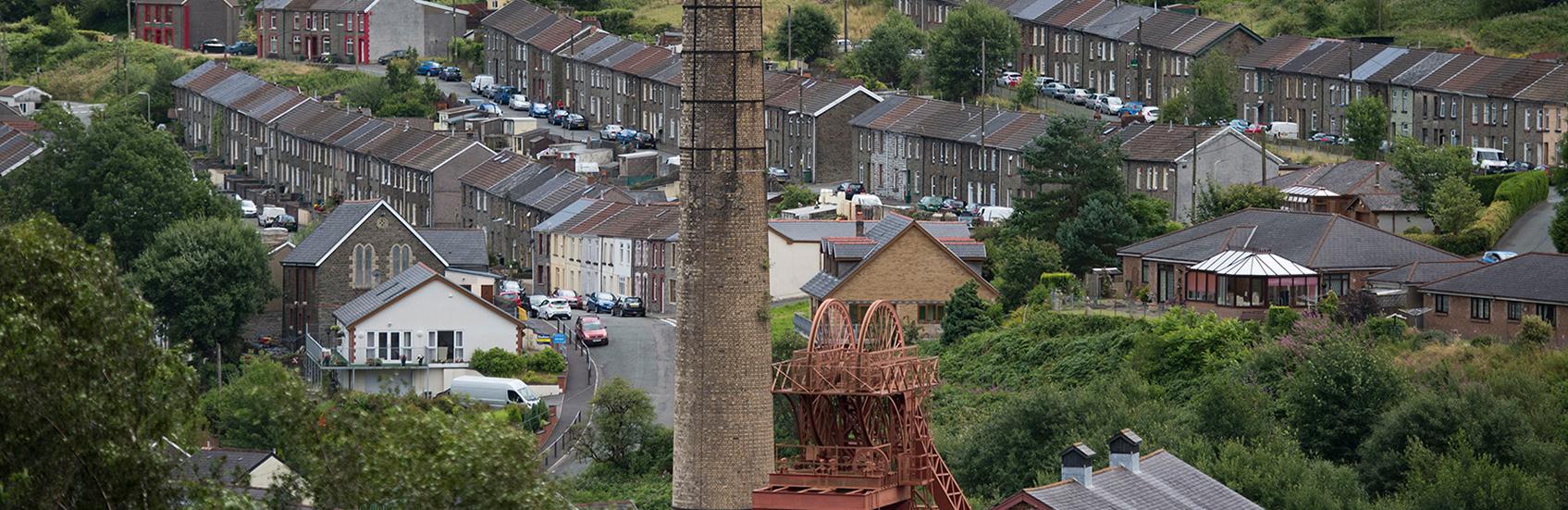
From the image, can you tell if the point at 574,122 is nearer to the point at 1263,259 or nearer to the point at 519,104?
the point at 519,104

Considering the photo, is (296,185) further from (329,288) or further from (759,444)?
(759,444)

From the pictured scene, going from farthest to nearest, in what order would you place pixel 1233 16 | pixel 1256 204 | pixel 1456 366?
pixel 1233 16 < pixel 1256 204 < pixel 1456 366

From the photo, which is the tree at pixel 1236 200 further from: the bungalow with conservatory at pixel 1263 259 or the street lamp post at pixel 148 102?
the street lamp post at pixel 148 102

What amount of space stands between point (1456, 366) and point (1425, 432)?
4.37 m

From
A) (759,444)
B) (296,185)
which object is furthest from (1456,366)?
(296,185)

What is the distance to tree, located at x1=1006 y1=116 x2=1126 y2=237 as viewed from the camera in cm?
8306

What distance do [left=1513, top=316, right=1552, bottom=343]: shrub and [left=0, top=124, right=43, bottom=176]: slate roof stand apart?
214 ft

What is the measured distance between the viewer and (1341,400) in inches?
2320

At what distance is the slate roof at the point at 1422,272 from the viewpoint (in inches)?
2630

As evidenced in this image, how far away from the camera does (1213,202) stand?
270ft

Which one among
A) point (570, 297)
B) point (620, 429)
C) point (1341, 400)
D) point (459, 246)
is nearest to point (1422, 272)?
point (1341, 400)

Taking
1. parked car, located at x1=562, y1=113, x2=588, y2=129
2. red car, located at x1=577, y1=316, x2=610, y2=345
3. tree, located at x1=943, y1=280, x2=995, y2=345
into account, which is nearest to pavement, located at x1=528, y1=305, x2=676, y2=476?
red car, located at x1=577, y1=316, x2=610, y2=345

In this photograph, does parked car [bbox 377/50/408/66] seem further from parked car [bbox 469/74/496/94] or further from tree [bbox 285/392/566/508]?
tree [bbox 285/392/566/508]

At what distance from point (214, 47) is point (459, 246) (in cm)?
6978
